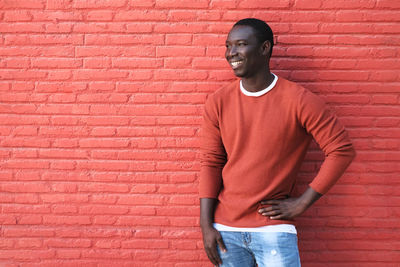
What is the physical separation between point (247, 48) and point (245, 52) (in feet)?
0.10

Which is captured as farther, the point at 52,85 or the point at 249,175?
the point at 52,85

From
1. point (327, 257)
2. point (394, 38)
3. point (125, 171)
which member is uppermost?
point (394, 38)

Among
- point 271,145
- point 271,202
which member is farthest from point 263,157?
point 271,202

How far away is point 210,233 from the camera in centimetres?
231

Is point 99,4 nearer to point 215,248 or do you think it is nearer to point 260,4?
point 260,4

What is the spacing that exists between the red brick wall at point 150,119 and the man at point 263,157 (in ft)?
2.18

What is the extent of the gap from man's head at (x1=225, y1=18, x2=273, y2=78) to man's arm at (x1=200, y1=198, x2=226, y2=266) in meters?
0.90

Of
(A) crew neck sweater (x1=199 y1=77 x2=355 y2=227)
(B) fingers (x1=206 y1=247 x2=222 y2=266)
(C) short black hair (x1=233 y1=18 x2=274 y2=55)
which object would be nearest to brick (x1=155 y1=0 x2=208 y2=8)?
(C) short black hair (x1=233 y1=18 x2=274 y2=55)

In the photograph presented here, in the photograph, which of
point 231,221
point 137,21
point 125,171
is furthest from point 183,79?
point 231,221

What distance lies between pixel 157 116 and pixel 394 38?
2.05m

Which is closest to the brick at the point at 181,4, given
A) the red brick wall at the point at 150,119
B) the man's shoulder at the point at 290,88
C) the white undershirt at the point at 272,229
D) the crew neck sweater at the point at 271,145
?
the red brick wall at the point at 150,119

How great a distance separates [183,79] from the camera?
297cm

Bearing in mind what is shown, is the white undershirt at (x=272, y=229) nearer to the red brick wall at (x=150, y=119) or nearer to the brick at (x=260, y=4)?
the red brick wall at (x=150, y=119)

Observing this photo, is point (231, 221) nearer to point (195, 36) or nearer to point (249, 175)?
point (249, 175)
